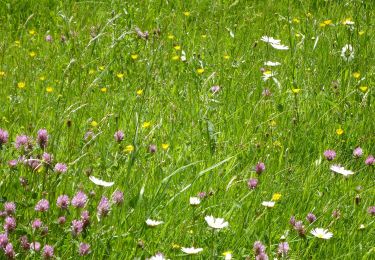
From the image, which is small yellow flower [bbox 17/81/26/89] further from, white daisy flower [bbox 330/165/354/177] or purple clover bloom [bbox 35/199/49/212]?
white daisy flower [bbox 330/165/354/177]

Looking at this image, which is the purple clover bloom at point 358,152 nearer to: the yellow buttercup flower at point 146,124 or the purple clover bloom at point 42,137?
the yellow buttercup flower at point 146,124

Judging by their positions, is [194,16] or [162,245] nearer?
[162,245]

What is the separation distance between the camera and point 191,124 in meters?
2.97

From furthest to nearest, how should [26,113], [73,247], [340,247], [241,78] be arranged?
[241,78] → [26,113] → [340,247] → [73,247]

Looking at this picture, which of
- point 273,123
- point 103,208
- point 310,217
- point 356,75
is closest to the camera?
point 103,208

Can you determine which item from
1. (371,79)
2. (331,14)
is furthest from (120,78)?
(331,14)

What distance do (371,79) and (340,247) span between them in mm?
1387

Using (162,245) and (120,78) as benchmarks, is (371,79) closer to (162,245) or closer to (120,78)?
(120,78)

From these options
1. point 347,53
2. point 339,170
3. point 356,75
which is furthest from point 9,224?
point 347,53

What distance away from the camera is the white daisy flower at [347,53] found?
3578 mm

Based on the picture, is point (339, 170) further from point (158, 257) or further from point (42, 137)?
point (42, 137)

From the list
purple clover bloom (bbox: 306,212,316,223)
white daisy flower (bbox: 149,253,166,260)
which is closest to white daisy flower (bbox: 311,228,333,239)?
purple clover bloom (bbox: 306,212,316,223)

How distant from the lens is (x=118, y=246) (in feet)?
6.85

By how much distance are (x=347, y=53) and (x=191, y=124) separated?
1.03 metres
